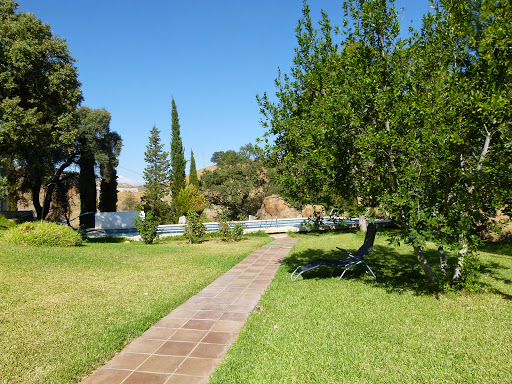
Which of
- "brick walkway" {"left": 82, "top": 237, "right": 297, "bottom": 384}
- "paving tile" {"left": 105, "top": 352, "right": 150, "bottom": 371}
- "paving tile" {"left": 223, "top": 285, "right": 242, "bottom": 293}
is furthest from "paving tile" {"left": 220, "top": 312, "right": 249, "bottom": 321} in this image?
"paving tile" {"left": 105, "top": 352, "right": 150, "bottom": 371}

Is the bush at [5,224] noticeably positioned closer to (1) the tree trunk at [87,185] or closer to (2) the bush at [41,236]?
(2) the bush at [41,236]

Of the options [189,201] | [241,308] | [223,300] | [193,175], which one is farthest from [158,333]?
[193,175]

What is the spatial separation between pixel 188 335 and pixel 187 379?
Answer: 117 centimetres

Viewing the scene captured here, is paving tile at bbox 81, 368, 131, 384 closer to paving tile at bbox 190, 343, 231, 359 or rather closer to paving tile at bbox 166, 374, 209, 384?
paving tile at bbox 166, 374, 209, 384

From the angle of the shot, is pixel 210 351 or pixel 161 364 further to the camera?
pixel 210 351

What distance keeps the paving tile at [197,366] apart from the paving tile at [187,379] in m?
0.06

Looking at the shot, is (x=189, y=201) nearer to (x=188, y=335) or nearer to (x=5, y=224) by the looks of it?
(x=5, y=224)

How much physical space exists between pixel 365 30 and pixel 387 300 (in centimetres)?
482

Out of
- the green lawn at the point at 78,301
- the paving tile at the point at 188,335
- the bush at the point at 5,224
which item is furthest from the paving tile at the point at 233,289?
the bush at the point at 5,224

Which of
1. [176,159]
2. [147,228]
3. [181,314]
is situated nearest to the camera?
[181,314]

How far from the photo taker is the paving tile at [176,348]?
13.3 ft

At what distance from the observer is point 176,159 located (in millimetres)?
29906

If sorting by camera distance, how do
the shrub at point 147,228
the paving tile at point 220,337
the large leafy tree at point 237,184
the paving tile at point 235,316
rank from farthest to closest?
the large leafy tree at point 237,184
the shrub at point 147,228
the paving tile at point 235,316
the paving tile at point 220,337

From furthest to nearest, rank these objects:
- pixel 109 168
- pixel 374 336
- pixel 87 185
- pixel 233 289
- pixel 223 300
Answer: pixel 109 168 < pixel 87 185 < pixel 233 289 < pixel 223 300 < pixel 374 336
